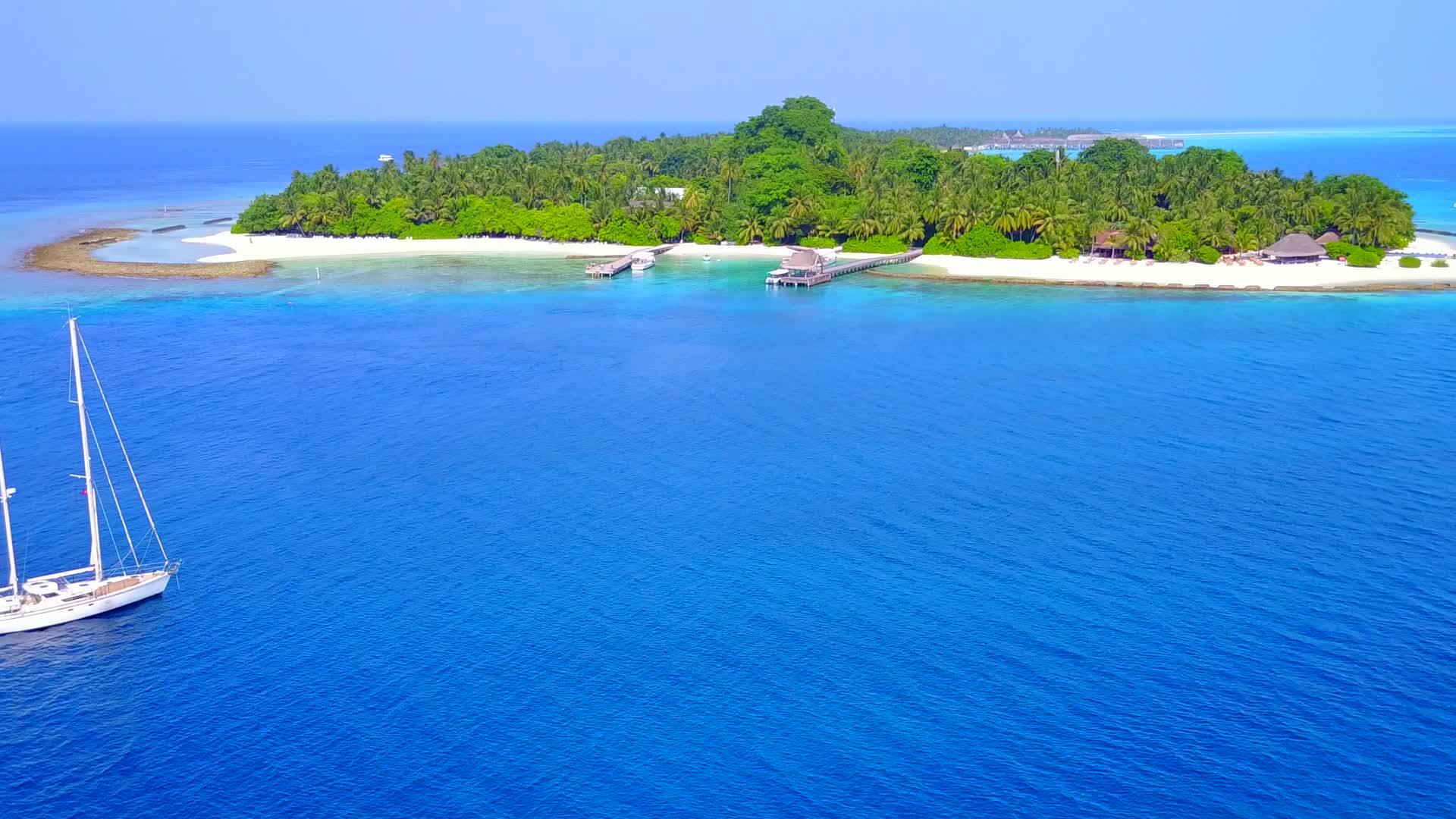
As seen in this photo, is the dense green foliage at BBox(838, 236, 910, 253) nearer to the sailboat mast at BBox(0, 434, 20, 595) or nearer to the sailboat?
the sailboat

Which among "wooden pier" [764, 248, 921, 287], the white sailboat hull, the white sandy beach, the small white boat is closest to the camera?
the white sailboat hull

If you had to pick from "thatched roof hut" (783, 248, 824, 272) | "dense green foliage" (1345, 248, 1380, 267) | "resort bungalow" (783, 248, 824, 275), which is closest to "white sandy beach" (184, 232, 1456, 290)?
"dense green foliage" (1345, 248, 1380, 267)

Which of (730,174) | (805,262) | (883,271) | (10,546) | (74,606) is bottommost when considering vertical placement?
(74,606)

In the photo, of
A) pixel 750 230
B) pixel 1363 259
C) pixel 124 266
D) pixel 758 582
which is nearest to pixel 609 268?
pixel 750 230

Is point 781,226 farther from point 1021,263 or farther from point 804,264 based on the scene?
point 1021,263

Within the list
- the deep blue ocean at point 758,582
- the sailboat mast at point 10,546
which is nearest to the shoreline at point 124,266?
the deep blue ocean at point 758,582

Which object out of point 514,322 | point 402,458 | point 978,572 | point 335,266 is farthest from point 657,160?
point 978,572
